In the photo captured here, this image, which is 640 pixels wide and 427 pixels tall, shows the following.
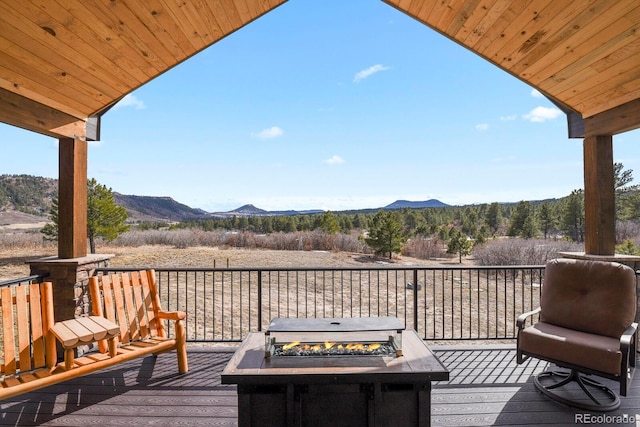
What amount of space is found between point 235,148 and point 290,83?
12.3 meters

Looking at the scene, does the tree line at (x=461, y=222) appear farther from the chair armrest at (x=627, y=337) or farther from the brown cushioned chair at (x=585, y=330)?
the chair armrest at (x=627, y=337)

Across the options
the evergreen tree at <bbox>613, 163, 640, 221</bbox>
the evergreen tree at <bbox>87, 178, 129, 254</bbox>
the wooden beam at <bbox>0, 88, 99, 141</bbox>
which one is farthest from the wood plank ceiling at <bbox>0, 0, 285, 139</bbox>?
the evergreen tree at <bbox>613, 163, 640, 221</bbox>

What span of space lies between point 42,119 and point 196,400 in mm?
2867

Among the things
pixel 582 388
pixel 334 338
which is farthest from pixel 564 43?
pixel 334 338

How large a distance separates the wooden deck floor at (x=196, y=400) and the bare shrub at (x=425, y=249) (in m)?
18.8

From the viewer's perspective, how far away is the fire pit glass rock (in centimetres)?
229

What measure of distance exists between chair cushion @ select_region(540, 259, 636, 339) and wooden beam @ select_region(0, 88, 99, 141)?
492 centimetres

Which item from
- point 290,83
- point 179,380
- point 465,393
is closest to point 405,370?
point 465,393

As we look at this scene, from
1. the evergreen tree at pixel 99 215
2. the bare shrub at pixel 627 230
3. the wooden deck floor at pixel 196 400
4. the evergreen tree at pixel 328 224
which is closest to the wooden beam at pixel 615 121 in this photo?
the wooden deck floor at pixel 196 400

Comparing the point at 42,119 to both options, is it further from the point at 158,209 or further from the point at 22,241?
the point at 158,209

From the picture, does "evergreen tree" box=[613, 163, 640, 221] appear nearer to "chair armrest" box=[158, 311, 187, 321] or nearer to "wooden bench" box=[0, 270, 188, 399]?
"chair armrest" box=[158, 311, 187, 321]

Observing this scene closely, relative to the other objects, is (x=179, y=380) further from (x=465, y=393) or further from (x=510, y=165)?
(x=510, y=165)

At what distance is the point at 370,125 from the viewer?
1281 inches

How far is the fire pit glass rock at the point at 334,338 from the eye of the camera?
7.51ft
